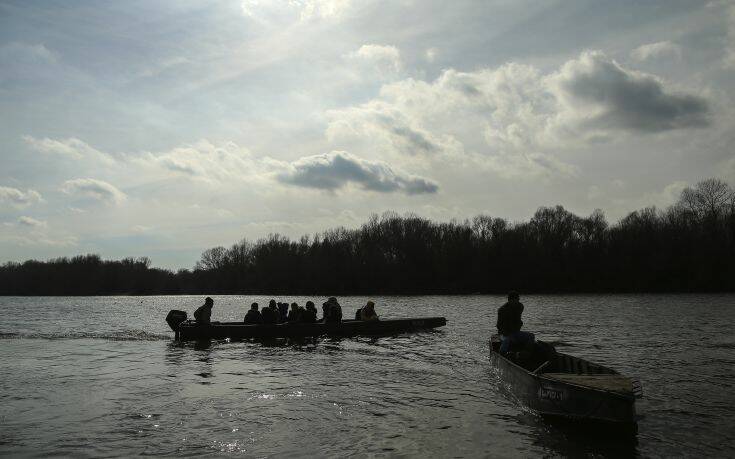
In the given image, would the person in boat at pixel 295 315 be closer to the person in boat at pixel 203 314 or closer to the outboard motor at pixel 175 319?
the person in boat at pixel 203 314

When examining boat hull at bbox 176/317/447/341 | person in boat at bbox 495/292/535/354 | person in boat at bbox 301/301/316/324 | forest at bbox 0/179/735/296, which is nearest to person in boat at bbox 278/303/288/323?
person in boat at bbox 301/301/316/324

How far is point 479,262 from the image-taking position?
99.1 meters

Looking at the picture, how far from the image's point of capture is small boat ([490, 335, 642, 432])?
9836mm

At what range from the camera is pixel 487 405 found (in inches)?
504

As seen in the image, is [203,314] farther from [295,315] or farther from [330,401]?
[330,401]

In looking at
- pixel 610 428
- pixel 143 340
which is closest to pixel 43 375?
pixel 143 340

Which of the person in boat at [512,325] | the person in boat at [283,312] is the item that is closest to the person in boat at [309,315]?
the person in boat at [283,312]

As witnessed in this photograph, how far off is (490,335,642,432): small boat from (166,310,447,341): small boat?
50.4 feet

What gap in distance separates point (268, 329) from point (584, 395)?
1914 centimetres

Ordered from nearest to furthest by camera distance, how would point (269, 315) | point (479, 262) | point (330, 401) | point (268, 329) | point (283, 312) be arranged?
point (330, 401)
point (268, 329)
point (269, 315)
point (283, 312)
point (479, 262)

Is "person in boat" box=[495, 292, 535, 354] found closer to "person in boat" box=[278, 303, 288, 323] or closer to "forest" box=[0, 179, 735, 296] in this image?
"person in boat" box=[278, 303, 288, 323]

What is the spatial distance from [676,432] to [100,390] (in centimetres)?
1469

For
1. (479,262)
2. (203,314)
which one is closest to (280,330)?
(203,314)

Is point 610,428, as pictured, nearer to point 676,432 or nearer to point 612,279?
point 676,432
